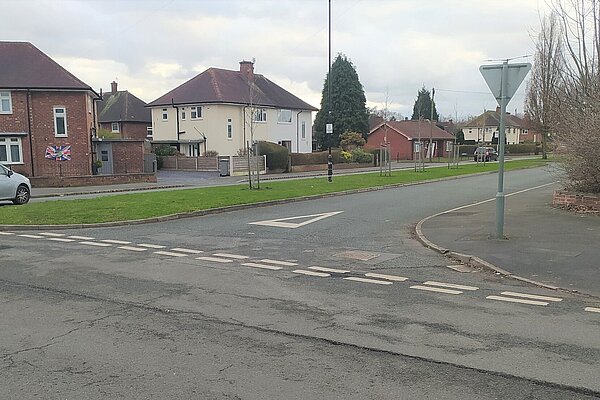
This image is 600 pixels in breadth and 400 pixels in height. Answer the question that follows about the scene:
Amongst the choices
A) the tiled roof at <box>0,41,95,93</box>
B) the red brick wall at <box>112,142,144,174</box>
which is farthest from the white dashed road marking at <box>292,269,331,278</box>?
the red brick wall at <box>112,142,144,174</box>

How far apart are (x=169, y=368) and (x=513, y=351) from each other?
3.09m

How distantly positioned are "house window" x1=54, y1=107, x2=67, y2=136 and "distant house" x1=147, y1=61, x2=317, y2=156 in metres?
14.5

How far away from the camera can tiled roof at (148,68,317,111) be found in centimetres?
5025

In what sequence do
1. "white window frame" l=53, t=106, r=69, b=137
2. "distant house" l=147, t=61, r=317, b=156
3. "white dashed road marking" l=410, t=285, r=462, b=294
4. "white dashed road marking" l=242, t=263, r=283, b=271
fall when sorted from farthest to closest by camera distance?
"distant house" l=147, t=61, r=317, b=156 < "white window frame" l=53, t=106, r=69, b=137 < "white dashed road marking" l=242, t=263, r=283, b=271 < "white dashed road marking" l=410, t=285, r=462, b=294

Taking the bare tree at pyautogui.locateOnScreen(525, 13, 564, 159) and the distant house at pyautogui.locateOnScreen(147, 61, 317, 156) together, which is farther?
the distant house at pyautogui.locateOnScreen(147, 61, 317, 156)

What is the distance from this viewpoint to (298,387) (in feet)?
14.1

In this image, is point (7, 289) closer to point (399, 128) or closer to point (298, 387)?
point (298, 387)

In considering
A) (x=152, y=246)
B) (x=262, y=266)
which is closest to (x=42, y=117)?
(x=152, y=246)

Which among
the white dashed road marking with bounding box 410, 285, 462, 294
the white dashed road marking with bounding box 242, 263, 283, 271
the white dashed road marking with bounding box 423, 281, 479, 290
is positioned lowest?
the white dashed road marking with bounding box 423, 281, 479, 290

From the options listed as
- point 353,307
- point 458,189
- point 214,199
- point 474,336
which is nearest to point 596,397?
point 474,336

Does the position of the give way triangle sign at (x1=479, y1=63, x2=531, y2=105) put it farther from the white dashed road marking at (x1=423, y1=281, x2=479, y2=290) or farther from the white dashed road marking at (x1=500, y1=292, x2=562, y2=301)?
the white dashed road marking at (x1=500, y1=292, x2=562, y2=301)

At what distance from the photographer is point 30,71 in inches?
1463

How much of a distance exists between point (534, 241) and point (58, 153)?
101ft

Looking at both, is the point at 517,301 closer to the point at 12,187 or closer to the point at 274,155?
the point at 12,187
